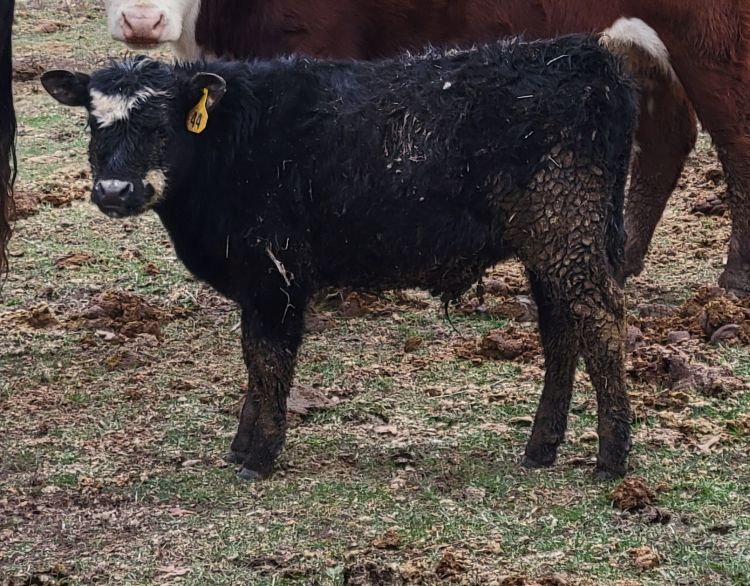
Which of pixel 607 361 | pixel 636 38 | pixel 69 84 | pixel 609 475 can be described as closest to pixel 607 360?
pixel 607 361

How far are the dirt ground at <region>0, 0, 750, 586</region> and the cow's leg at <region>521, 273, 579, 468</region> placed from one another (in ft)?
0.25

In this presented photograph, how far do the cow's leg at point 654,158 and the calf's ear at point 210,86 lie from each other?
2.89 m

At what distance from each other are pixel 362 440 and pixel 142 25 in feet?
7.64

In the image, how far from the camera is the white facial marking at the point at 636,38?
234 inches

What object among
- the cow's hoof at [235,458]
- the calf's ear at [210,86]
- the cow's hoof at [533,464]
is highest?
the calf's ear at [210,86]

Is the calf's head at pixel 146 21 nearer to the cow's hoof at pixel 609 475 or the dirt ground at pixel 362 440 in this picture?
the dirt ground at pixel 362 440

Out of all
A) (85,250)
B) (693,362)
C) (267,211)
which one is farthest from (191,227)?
(85,250)

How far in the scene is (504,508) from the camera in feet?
13.3

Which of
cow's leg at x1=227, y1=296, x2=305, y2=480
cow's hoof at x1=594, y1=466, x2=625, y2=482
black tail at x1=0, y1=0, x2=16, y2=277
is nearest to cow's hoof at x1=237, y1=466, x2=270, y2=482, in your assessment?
cow's leg at x1=227, y1=296, x2=305, y2=480

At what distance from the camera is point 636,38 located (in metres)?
5.96

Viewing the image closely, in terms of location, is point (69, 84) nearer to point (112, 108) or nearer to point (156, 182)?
point (112, 108)

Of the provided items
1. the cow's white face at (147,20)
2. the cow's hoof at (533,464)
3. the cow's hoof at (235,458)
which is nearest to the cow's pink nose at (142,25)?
the cow's white face at (147,20)

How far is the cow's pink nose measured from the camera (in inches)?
229

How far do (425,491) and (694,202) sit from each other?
4022 mm
